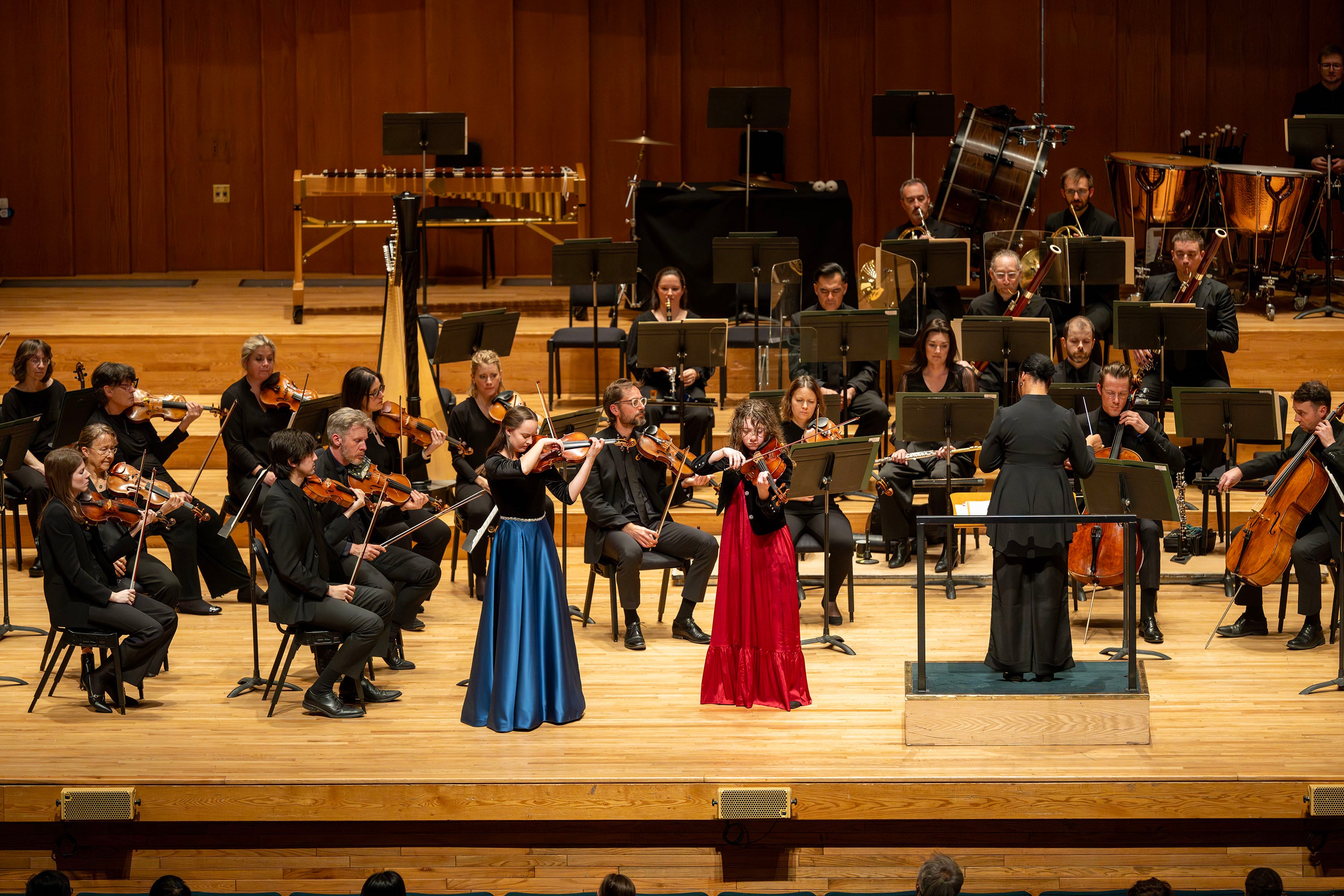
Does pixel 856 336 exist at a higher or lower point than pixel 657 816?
higher

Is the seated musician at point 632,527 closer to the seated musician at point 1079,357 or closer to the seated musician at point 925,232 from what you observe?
the seated musician at point 1079,357

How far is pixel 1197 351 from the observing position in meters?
7.82

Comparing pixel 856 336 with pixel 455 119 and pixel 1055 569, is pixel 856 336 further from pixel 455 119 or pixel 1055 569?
pixel 455 119

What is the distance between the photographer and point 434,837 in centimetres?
500

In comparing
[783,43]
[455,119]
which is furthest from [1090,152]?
[455,119]

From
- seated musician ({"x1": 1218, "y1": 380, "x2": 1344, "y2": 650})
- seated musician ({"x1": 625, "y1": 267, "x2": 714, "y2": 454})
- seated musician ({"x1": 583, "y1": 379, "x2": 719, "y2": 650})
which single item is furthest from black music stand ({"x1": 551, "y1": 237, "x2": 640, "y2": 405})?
seated musician ({"x1": 1218, "y1": 380, "x2": 1344, "y2": 650})

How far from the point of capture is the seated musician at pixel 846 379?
7.66 meters

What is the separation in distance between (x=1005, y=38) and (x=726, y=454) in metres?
7.05

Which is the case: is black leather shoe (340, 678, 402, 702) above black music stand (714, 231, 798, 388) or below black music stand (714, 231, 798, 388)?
below

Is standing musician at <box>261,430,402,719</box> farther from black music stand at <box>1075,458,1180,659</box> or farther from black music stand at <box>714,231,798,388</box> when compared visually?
black music stand at <box>714,231,798,388</box>

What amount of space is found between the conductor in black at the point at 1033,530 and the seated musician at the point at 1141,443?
0.83 metres

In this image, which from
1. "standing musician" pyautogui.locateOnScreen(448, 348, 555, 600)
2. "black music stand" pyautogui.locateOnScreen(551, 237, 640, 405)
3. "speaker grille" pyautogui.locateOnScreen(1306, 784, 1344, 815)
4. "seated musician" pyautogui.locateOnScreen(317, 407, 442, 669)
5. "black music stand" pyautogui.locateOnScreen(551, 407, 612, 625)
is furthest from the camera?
"black music stand" pyautogui.locateOnScreen(551, 237, 640, 405)

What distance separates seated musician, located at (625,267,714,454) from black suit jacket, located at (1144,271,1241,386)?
235 centimetres

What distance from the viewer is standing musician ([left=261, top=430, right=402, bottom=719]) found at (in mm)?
5309
